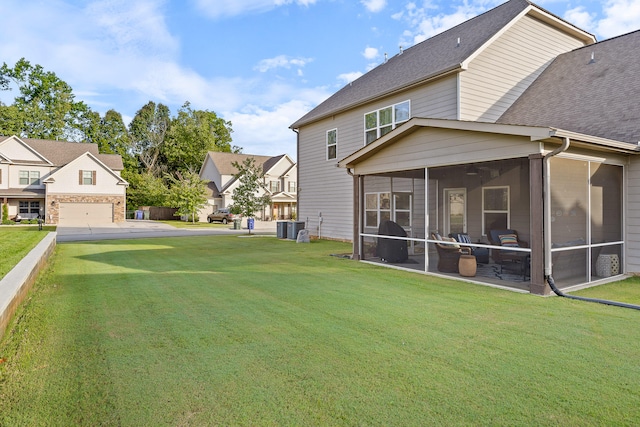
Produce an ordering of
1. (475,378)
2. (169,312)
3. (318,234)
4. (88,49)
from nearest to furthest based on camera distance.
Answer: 1. (475,378)
2. (169,312)
3. (318,234)
4. (88,49)

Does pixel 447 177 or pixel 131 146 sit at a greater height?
pixel 131 146

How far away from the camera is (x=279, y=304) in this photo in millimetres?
5707

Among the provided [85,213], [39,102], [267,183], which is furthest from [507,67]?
[39,102]

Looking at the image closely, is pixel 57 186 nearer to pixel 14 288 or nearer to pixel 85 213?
pixel 85 213

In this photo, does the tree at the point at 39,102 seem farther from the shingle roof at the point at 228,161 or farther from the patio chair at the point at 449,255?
the patio chair at the point at 449,255

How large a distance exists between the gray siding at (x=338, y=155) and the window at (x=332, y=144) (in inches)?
6.6

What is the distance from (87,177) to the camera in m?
31.7

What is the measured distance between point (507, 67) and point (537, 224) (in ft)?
24.9

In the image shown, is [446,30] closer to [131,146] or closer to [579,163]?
[579,163]

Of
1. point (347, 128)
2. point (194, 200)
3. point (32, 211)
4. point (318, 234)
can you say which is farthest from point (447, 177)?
point (32, 211)

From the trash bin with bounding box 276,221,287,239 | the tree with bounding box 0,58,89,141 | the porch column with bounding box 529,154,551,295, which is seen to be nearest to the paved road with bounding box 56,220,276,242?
the trash bin with bounding box 276,221,287,239

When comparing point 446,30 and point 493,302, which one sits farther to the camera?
point 446,30

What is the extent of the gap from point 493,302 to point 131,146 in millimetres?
58304

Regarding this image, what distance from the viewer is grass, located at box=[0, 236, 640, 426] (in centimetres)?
272
